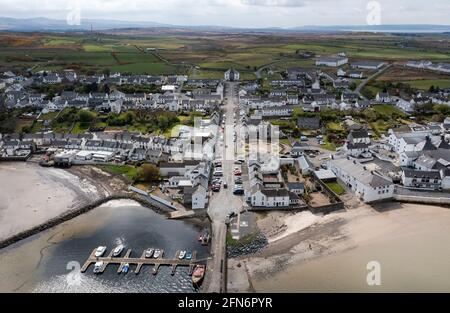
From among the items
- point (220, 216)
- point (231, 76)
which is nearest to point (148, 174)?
point (220, 216)

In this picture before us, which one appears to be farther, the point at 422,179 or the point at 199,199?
the point at 422,179

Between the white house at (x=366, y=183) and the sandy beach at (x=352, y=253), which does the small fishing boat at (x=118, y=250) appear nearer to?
the sandy beach at (x=352, y=253)

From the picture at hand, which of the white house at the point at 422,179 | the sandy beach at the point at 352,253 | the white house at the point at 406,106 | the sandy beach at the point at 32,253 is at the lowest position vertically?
the sandy beach at the point at 32,253

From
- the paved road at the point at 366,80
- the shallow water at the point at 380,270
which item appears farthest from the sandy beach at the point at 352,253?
the paved road at the point at 366,80

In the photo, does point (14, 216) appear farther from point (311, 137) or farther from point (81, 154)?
point (311, 137)

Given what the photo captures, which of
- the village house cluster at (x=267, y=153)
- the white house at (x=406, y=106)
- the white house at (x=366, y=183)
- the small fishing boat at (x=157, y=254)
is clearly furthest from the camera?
the white house at (x=406, y=106)

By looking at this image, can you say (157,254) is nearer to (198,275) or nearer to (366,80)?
(198,275)

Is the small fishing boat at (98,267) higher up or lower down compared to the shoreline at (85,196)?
lower down
